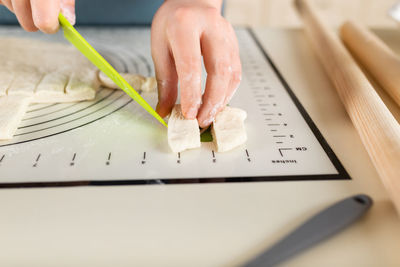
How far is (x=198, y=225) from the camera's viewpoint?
0.43m

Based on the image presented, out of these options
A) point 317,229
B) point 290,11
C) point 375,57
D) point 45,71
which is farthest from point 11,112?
point 290,11

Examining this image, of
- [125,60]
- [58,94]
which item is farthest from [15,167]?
[125,60]

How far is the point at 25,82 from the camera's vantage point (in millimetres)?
719

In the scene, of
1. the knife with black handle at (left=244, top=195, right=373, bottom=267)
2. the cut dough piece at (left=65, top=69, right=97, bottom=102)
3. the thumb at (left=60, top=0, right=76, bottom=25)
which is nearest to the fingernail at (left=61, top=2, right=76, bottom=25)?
the thumb at (left=60, top=0, right=76, bottom=25)

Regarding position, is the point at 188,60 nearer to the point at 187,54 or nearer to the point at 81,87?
the point at 187,54

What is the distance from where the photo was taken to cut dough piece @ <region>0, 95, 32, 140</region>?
1.90 feet

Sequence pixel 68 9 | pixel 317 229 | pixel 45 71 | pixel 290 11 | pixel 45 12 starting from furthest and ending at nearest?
pixel 290 11 → pixel 45 71 → pixel 68 9 → pixel 45 12 → pixel 317 229

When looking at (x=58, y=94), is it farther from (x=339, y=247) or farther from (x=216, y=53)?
(x=339, y=247)

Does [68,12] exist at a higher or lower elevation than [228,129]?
higher

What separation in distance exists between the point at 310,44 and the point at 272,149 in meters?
0.64

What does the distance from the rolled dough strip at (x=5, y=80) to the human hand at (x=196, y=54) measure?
1.00 feet

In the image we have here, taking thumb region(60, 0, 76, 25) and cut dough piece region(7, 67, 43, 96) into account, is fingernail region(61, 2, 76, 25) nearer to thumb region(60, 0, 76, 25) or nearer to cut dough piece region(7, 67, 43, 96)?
thumb region(60, 0, 76, 25)

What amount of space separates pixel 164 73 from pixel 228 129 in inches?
6.2

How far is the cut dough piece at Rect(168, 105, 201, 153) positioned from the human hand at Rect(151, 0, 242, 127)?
2cm
